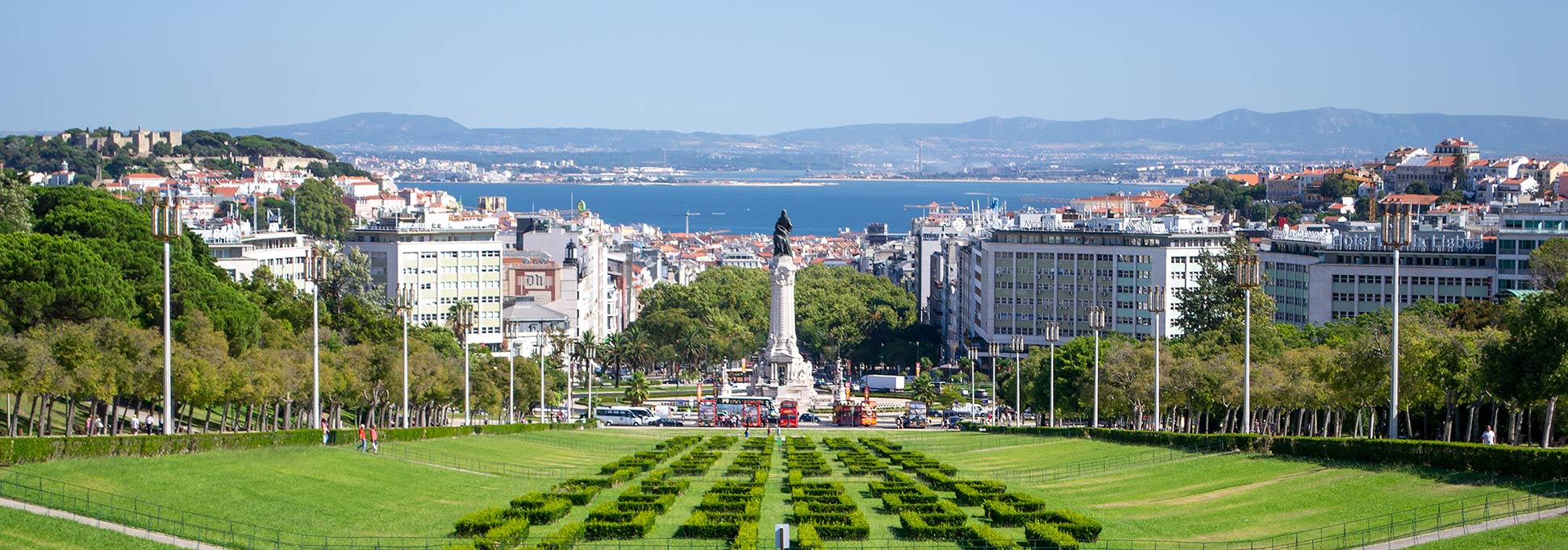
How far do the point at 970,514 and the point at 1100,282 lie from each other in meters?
111

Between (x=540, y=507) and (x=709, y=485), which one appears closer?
(x=540, y=507)

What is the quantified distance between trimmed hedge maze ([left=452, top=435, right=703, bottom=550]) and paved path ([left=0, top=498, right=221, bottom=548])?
5038mm

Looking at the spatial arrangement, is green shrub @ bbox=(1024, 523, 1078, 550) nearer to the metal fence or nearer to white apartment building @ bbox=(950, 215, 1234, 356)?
the metal fence

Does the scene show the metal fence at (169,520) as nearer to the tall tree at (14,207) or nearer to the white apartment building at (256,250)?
the tall tree at (14,207)

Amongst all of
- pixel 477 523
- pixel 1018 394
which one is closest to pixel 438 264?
pixel 1018 394

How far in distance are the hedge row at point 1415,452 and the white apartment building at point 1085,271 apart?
300 feet

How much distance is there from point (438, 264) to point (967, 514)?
108m

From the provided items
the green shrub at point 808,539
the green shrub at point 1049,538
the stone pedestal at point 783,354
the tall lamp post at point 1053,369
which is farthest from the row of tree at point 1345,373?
the green shrub at point 808,539

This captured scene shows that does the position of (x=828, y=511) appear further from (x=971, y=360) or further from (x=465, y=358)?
(x=971, y=360)

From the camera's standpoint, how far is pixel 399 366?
269 feet

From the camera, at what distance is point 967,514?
157 feet

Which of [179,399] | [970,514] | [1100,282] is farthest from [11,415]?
[1100,282]

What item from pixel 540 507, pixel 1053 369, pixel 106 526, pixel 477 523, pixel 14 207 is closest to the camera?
pixel 106 526

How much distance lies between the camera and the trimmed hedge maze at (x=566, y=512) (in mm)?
41062
